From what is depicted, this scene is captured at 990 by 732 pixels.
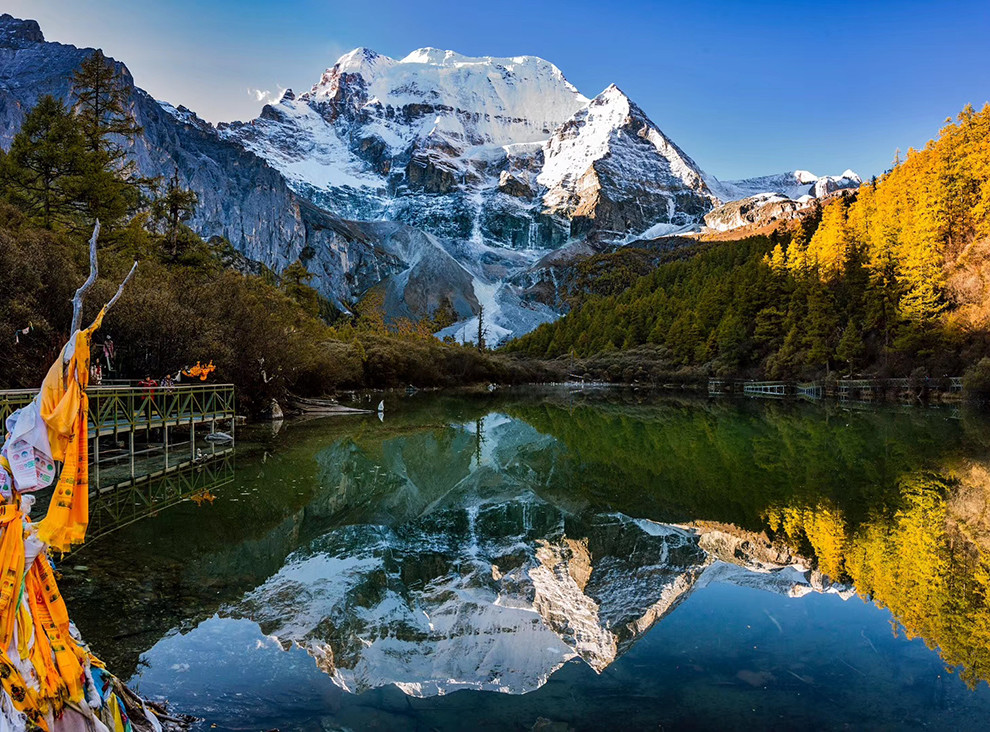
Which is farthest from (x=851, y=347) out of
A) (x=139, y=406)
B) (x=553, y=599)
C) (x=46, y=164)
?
(x=46, y=164)

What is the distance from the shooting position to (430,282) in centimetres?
14612

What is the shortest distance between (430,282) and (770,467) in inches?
5327

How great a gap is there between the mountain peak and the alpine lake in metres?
118

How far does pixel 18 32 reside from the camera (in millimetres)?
95562

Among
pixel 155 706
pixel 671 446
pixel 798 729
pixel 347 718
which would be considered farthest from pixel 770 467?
pixel 155 706

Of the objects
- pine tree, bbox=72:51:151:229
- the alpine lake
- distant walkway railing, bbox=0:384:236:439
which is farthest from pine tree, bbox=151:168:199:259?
the alpine lake

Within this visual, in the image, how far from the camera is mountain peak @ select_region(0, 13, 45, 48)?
93.6 m

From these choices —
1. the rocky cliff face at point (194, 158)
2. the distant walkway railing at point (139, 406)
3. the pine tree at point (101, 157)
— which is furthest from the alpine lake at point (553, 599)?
the rocky cliff face at point (194, 158)

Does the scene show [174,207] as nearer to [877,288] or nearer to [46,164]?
[46,164]

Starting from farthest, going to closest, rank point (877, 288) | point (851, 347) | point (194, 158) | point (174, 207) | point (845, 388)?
point (194, 158), point (851, 347), point (845, 388), point (877, 288), point (174, 207)

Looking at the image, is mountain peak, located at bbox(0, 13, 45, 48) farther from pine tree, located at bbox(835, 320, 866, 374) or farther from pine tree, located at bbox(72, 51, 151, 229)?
pine tree, located at bbox(835, 320, 866, 374)

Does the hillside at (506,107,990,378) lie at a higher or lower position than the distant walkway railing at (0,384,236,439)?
higher

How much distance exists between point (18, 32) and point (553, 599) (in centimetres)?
13003

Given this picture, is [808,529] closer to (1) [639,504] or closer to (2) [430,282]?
(1) [639,504]
